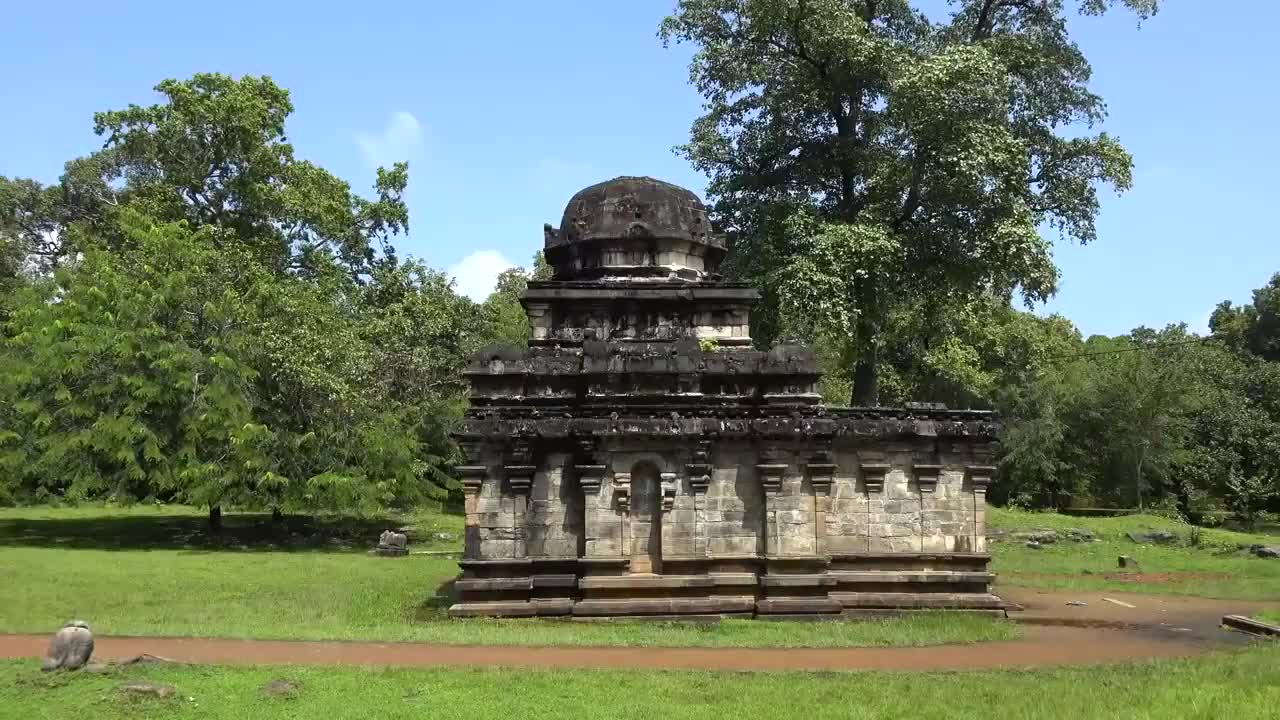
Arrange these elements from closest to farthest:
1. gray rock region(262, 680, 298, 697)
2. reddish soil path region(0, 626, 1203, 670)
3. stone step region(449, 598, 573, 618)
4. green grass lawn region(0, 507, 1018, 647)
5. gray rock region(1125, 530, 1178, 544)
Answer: gray rock region(262, 680, 298, 697) < reddish soil path region(0, 626, 1203, 670) < green grass lawn region(0, 507, 1018, 647) < stone step region(449, 598, 573, 618) < gray rock region(1125, 530, 1178, 544)

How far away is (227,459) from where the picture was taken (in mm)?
28016

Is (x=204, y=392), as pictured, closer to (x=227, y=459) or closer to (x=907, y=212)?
(x=227, y=459)

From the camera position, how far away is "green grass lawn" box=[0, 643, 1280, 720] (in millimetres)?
9258

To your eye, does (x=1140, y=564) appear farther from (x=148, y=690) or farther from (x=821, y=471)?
(x=148, y=690)

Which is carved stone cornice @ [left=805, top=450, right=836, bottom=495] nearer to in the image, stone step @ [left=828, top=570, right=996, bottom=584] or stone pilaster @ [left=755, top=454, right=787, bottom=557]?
stone pilaster @ [left=755, top=454, right=787, bottom=557]

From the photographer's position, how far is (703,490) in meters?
16.7

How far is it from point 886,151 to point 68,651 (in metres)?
21.3

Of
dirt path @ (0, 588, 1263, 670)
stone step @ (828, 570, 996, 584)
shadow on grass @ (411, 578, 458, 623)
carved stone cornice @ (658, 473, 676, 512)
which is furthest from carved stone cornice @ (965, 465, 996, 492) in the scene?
shadow on grass @ (411, 578, 458, 623)

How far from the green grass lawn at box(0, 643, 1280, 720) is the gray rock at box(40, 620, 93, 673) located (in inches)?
6.8

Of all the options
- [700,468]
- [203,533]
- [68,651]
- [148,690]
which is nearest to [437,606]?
[700,468]

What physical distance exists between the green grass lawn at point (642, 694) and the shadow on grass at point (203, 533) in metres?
18.2

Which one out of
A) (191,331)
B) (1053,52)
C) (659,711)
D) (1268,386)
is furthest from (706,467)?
(1268,386)

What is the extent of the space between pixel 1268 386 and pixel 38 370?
48.0 metres

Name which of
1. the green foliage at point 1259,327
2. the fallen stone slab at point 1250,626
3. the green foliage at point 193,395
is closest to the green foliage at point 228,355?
the green foliage at point 193,395
